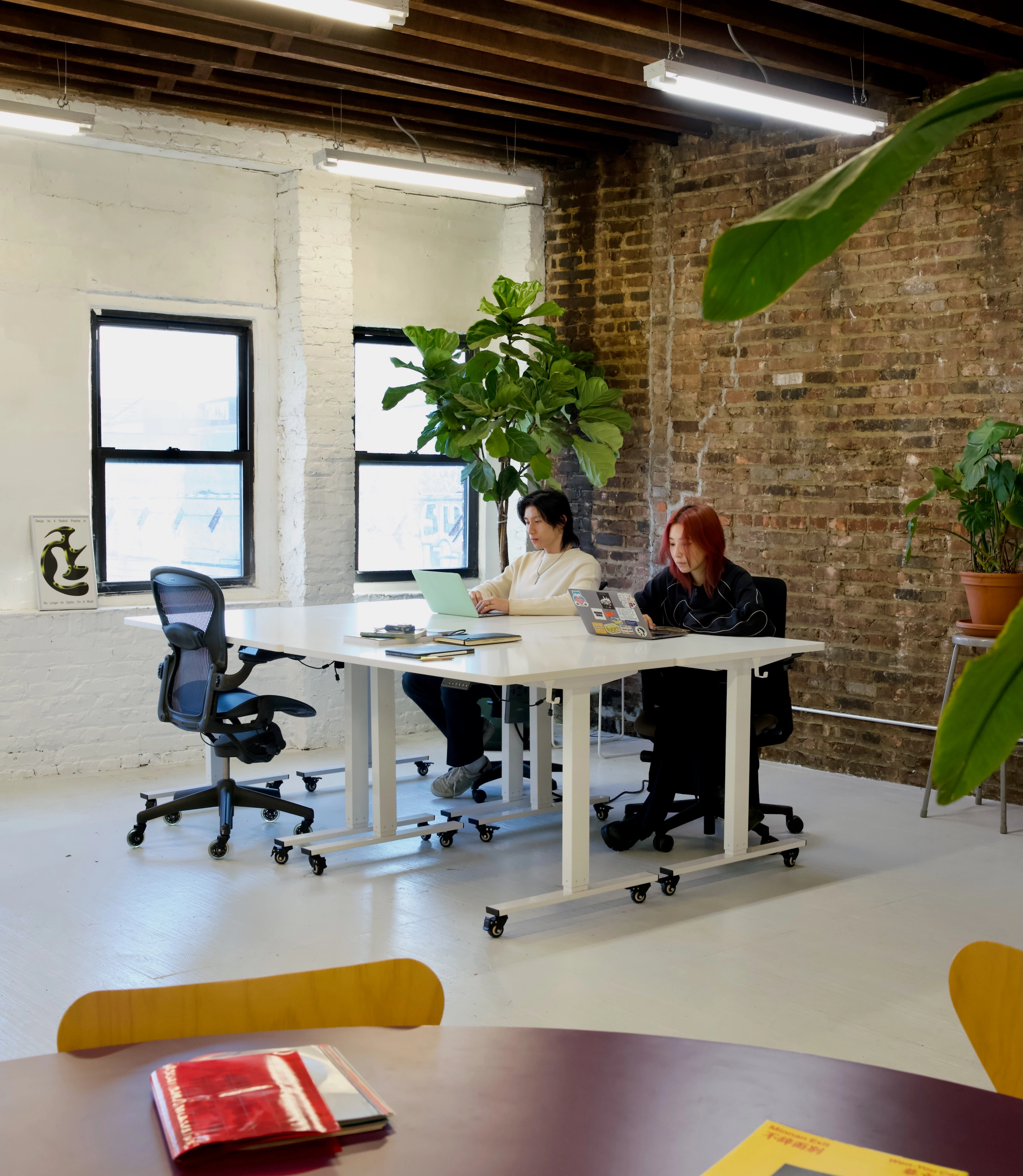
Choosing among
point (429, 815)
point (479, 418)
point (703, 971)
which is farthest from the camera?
point (479, 418)

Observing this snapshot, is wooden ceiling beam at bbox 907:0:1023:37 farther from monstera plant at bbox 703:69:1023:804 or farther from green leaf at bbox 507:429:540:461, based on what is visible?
monstera plant at bbox 703:69:1023:804

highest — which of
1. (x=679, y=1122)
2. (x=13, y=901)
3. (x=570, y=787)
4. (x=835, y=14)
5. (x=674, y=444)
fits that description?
(x=835, y=14)

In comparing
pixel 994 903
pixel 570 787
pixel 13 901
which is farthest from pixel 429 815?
pixel 994 903

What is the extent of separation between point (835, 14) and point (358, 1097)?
4666mm

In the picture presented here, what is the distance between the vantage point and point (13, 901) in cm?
410

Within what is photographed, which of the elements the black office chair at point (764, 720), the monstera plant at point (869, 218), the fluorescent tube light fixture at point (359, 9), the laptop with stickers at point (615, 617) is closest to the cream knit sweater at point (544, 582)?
the laptop with stickers at point (615, 617)

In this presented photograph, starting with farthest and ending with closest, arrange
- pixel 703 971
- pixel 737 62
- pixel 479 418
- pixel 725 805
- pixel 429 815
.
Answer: pixel 479 418 → pixel 737 62 → pixel 429 815 → pixel 725 805 → pixel 703 971

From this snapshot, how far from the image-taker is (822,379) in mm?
6078

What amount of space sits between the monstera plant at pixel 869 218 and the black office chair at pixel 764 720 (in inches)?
152

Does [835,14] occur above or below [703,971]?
above

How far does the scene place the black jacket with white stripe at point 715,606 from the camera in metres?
4.67

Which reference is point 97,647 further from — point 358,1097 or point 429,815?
point 358,1097

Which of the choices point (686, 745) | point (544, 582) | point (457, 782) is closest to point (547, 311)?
point (544, 582)

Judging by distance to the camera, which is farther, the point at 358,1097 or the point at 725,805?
the point at 725,805
